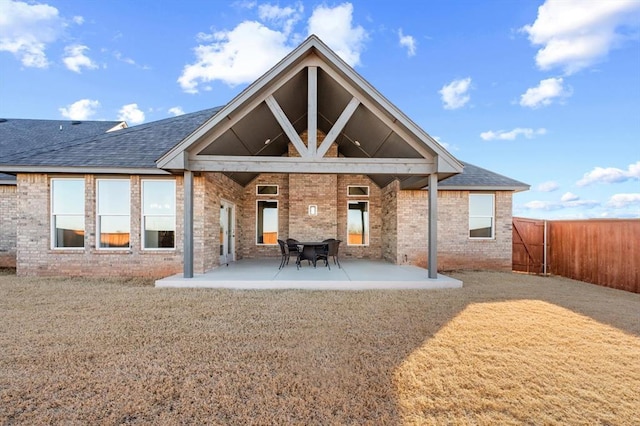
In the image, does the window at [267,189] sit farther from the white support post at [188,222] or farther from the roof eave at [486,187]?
the roof eave at [486,187]

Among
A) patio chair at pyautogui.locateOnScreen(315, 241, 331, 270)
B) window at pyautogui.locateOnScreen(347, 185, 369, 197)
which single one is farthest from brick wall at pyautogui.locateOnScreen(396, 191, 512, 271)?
patio chair at pyautogui.locateOnScreen(315, 241, 331, 270)

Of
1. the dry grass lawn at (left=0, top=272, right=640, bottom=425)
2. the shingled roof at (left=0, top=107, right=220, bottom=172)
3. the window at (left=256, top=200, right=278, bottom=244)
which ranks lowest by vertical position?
the dry grass lawn at (left=0, top=272, right=640, bottom=425)

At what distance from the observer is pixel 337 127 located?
22.5ft

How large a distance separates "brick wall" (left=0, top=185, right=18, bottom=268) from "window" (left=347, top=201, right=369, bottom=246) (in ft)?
37.9

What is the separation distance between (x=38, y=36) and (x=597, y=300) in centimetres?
2104

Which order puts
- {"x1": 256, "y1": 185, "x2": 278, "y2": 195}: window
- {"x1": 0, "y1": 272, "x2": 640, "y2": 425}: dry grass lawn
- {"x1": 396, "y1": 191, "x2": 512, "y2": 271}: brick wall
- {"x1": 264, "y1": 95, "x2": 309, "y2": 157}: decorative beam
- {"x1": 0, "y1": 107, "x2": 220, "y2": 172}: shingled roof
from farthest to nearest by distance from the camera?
{"x1": 256, "y1": 185, "x2": 278, "y2": 195}: window, {"x1": 396, "y1": 191, "x2": 512, "y2": 271}: brick wall, {"x1": 0, "y1": 107, "x2": 220, "y2": 172}: shingled roof, {"x1": 264, "y1": 95, "x2": 309, "y2": 157}: decorative beam, {"x1": 0, "y1": 272, "x2": 640, "y2": 425}: dry grass lawn

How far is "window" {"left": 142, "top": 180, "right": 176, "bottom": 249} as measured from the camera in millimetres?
8734

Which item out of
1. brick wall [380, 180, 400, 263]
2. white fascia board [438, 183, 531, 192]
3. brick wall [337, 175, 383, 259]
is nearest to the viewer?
white fascia board [438, 183, 531, 192]

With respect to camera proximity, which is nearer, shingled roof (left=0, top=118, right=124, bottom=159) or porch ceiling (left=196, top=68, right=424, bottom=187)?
porch ceiling (left=196, top=68, right=424, bottom=187)

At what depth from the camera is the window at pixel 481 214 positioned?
10812 millimetres

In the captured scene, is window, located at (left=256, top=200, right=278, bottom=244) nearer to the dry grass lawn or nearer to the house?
the house

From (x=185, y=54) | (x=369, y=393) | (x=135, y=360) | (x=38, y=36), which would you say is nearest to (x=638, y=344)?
(x=369, y=393)

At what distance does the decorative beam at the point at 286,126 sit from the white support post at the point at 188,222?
8.20 ft

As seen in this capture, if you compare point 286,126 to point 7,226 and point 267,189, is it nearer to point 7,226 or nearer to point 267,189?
point 267,189
